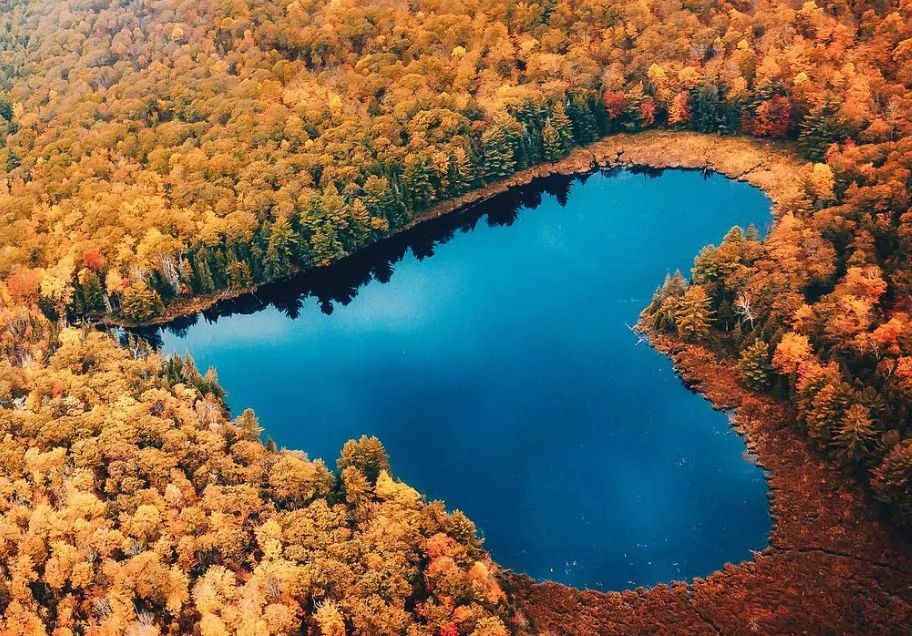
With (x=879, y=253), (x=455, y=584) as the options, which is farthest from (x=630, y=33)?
(x=455, y=584)

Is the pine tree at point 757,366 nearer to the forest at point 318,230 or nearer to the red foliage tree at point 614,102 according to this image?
the forest at point 318,230

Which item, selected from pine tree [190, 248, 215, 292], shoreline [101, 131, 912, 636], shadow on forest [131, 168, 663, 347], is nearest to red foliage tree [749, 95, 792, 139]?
shadow on forest [131, 168, 663, 347]

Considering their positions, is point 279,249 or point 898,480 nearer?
point 898,480

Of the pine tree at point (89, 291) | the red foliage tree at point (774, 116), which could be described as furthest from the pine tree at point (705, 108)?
the pine tree at point (89, 291)

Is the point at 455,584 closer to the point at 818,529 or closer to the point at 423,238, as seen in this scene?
the point at 818,529

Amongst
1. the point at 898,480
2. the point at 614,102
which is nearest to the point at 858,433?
the point at 898,480

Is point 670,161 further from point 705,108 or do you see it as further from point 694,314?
point 694,314

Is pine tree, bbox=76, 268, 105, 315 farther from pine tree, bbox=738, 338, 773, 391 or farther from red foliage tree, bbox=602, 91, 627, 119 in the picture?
red foliage tree, bbox=602, 91, 627, 119
